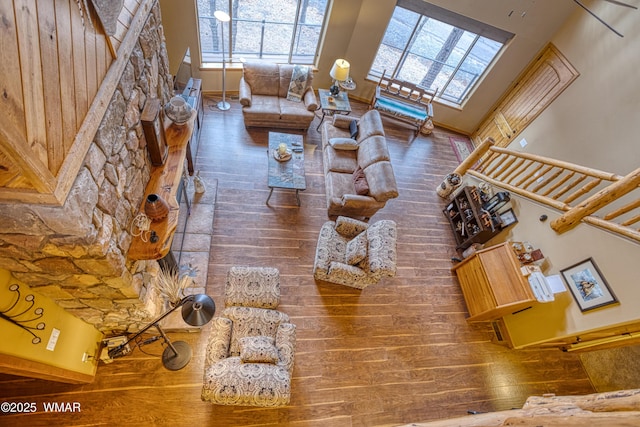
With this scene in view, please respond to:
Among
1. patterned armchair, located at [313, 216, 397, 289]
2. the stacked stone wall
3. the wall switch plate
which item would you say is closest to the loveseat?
patterned armchair, located at [313, 216, 397, 289]

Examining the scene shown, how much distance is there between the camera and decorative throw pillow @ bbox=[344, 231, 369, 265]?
12.5 feet

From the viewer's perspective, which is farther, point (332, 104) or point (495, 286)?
point (332, 104)

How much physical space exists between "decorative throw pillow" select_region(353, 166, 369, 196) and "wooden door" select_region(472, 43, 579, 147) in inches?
134

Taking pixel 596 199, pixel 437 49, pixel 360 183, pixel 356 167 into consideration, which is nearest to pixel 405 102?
pixel 437 49

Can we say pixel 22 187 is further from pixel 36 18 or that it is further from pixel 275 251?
pixel 275 251

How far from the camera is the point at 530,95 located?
5691 mm

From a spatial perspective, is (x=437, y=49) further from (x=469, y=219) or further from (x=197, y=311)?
(x=197, y=311)

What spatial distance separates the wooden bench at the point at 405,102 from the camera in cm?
645

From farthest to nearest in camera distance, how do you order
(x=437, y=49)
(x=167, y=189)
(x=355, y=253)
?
(x=437, y=49) < (x=355, y=253) < (x=167, y=189)

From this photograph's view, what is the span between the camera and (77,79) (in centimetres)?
168

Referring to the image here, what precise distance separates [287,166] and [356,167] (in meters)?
1.19

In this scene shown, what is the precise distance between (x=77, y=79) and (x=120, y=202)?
3.01ft

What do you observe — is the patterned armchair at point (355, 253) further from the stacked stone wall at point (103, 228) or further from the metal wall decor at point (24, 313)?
the metal wall decor at point (24, 313)

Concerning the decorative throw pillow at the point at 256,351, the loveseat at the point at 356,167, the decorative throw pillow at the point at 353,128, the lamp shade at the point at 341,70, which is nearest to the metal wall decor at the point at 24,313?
the decorative throw pillow at the point at 256,351
